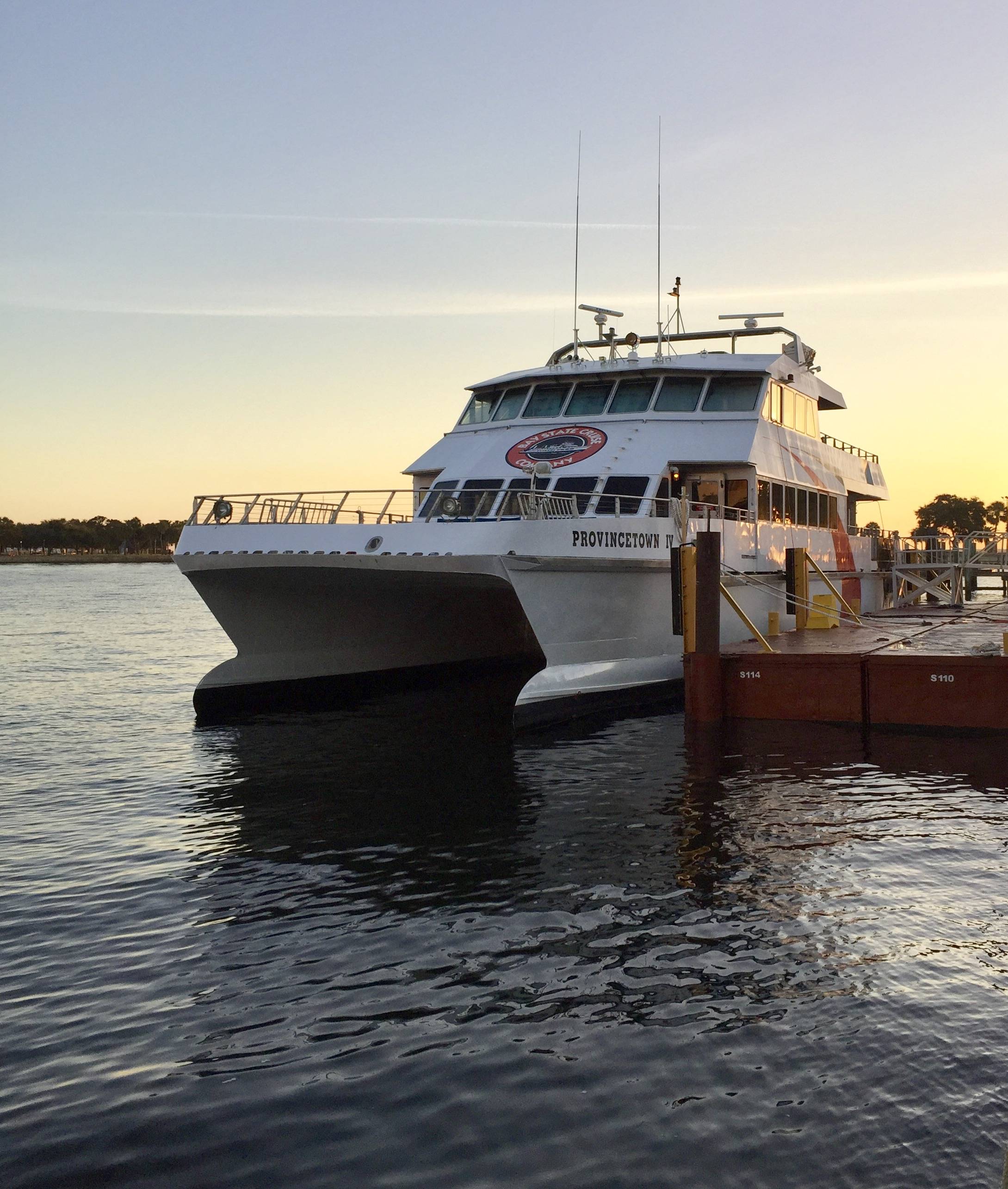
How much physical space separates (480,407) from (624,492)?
15.1 feet

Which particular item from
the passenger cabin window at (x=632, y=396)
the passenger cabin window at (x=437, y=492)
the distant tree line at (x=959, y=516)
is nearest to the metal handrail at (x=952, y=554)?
the passenger cabin window at (x=632, y=396)

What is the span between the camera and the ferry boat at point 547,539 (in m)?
15.1

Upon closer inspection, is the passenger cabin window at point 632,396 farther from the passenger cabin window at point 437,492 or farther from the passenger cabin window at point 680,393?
the passenger cabin window at point 437,492

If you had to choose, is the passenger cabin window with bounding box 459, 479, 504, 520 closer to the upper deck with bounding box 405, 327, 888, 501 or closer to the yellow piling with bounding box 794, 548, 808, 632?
the upper deck with bounding box 405, 327, 888, 501

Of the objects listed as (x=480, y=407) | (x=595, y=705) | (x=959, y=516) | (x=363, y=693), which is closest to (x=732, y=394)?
(x=480, y=407)

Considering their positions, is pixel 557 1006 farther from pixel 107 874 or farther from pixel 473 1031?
pixel 107 874

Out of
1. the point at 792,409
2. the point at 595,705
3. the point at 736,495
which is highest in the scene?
the point at 792,409

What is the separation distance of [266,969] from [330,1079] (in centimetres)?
166

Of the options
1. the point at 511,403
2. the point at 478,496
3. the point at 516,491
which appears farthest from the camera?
the point at 511,403

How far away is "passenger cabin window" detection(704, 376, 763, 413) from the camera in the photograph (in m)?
20.0

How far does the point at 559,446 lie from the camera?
1920 centimetres

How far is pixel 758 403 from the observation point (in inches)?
784

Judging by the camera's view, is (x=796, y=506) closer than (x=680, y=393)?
No

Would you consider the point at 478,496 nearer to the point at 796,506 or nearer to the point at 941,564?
the point at 796,506
